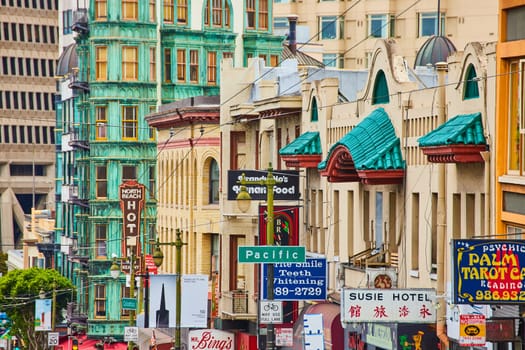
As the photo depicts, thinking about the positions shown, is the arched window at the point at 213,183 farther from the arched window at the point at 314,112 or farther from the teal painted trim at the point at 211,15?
the teal painted trim at the point at 211,15

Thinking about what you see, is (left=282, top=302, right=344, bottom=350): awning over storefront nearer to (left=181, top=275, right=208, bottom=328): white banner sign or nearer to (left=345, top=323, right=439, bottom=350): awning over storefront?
(left=345, top=323, right=439, bottom=350): awning over storefront

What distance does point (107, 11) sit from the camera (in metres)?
90.7

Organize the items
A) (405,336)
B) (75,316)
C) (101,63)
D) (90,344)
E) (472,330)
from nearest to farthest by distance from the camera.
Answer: (472,330), (405,336), (101,63), (90,344), (75,316)

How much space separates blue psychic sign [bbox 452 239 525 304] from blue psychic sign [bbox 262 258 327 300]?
1491cm

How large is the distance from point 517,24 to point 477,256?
624cm

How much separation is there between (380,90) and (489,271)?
17.3m

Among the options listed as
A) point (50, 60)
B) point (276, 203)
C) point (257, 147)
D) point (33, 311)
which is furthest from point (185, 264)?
point (50, 60)

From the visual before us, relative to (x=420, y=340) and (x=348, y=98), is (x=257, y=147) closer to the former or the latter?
(x=348, y=98)

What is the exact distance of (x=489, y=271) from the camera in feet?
86.0

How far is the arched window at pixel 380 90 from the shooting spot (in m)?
42.4

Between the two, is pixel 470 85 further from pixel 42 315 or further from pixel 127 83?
pixel 42 315

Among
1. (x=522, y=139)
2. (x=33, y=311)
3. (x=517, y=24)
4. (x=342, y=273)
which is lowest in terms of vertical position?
(x=33, y=311)

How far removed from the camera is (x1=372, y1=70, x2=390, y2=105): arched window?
4241 cm

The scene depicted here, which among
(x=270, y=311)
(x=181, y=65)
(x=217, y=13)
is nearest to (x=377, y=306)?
(x=270, y=311)
